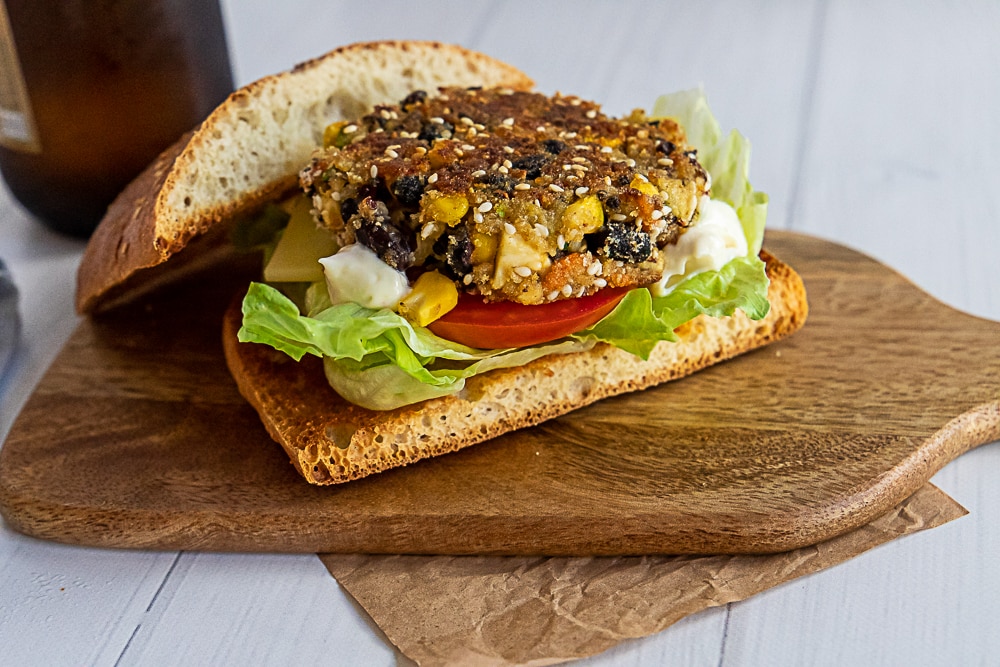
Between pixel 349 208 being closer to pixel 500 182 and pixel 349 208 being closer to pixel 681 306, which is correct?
pixel 500 182

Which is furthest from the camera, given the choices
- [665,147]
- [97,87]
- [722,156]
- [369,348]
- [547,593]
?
[97,87]

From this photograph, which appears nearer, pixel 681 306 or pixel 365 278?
Answer: pixel 365 278

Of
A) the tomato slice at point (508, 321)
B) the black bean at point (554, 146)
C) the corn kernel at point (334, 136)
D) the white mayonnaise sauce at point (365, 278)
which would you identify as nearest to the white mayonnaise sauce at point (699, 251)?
the tomato slice at point (508, 321)

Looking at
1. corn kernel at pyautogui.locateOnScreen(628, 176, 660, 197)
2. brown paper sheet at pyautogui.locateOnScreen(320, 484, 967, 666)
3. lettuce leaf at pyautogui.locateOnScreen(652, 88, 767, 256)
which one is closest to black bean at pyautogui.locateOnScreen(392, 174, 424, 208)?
corn kernel at pyautogui.locateOnScreen(628, 176, 660, 197)

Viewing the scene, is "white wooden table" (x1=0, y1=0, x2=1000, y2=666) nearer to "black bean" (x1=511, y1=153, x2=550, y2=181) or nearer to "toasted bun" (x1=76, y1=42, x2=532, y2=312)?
"toasted bun" (x1=76, y1=42, x2=532, y2=312)

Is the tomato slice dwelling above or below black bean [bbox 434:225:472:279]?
below

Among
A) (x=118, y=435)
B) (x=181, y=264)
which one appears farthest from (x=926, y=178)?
(x=118, y=435)

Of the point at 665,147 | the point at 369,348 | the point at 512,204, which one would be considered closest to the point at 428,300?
the point at 369,348
